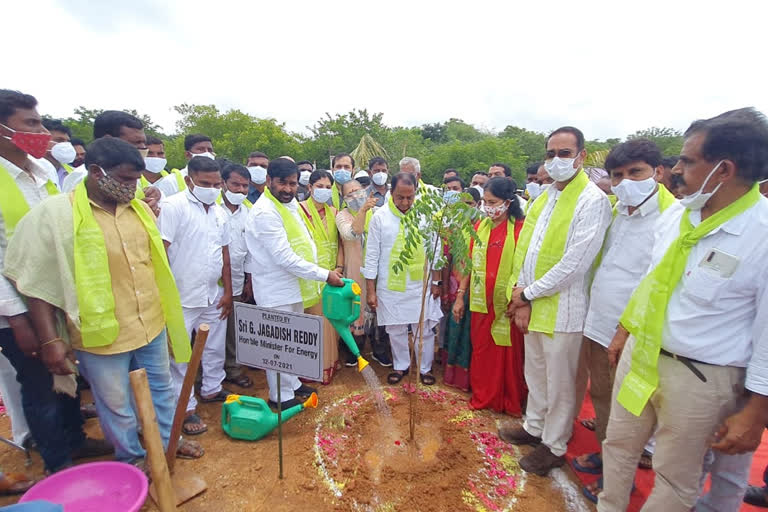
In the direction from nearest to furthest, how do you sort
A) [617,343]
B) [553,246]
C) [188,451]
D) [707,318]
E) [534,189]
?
1. [707,318]
2. [617,343]
3. [553,246]
4. [188,451]
5. [534,189]

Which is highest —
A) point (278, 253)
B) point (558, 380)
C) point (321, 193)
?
point (321, 193)

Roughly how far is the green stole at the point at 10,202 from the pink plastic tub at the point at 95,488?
1492mm

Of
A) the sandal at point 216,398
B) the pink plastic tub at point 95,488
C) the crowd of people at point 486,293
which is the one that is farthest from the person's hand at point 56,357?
the sandal at point 216,398

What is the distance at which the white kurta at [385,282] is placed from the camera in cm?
420

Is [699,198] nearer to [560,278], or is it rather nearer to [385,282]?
[560,278]

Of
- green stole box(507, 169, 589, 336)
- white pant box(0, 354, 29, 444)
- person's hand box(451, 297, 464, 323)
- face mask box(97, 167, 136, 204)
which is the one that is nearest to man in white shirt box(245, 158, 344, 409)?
face mask box(97, 167, 136, 204)

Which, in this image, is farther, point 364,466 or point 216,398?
point 216,398

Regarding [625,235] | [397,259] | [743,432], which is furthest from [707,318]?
[397,259]

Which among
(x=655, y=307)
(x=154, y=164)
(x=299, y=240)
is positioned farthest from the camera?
(x=154, y=164)

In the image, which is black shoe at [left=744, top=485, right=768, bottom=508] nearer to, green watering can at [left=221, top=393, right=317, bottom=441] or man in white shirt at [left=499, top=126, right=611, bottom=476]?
man in white shirt at [left=499, top=126, right=611, bottom=476]

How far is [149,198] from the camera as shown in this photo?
10.5 feet

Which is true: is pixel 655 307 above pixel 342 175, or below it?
below

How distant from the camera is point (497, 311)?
377 cm

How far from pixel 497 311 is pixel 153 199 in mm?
3301
